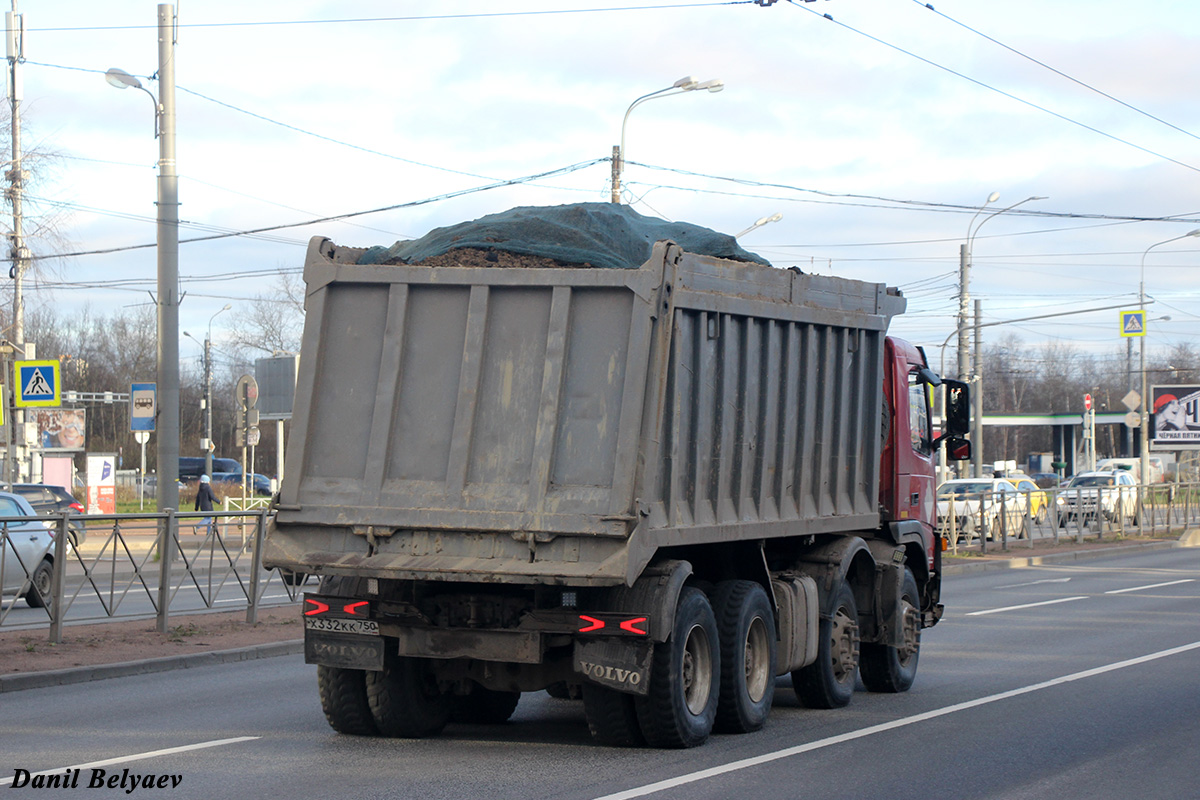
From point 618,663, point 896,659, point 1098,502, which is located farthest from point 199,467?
point 618,663

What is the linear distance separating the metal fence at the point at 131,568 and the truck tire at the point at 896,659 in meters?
7.04

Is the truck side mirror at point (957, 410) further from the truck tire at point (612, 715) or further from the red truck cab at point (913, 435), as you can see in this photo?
the truck tire at point (612, 715)

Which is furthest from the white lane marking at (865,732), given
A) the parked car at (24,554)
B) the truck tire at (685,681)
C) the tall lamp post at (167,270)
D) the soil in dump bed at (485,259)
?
the tall lamp post at (167,270)

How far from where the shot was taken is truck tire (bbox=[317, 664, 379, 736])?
8250 mm

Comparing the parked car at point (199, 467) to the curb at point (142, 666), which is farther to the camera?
the parked car at point (199, 467)

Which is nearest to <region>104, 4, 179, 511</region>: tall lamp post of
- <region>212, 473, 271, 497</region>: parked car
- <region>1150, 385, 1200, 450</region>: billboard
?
<region>1150, 385, 1200, 450</region>: billboard

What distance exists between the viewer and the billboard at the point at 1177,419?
122ft

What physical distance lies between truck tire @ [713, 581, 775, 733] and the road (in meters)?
0.20

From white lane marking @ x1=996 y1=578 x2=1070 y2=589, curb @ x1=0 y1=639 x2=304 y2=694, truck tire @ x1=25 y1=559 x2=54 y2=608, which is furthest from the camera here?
white lane marking @ x1=996 y1=578 x2=1070 y2=589

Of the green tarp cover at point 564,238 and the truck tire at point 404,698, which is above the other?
the green tarp cover at point 564,238

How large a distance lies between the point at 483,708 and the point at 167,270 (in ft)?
42.4

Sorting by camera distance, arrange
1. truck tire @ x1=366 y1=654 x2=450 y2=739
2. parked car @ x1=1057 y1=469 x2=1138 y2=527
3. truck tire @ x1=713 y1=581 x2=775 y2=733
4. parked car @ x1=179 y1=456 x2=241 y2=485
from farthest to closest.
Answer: parked car @ x1=179 y1=456 x2=241 y2=485 → parked car @ x1=1057 y1=469 x2=1138 y2=527 → truck tire @ x1=713 y1=581 x2=775 y2=733 → truck tire @ x1=366 y1=654 x2=450 y2=739

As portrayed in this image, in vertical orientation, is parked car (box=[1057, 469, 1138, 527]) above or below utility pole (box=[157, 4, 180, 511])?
below

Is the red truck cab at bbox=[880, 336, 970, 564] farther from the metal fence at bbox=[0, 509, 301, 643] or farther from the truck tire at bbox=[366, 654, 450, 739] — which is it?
the metal fence at bbox=[0, 509, 301, 643]
